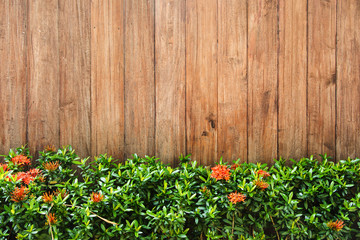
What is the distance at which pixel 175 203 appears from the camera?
→ 140 centimetres

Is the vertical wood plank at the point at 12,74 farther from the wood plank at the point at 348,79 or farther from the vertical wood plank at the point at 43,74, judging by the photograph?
the wood plank at the point at 348,79

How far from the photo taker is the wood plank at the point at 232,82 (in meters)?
1.75

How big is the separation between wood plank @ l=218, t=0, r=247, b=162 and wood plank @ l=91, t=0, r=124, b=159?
75cm

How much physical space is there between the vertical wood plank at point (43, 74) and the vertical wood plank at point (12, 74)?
0.17 feet

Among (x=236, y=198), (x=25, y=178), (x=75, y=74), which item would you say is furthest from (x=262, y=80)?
(x=25, y=178)

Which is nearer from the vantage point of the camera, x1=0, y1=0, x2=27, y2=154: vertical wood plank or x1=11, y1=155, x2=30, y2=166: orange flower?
x1=11, y1=155, x2=30, y2=166: orange flower

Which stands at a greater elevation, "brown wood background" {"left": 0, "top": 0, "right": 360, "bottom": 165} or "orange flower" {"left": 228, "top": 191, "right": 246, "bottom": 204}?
"brown wood background" {"left": 0, "top": 0, "right": 360, "bottom": 165}

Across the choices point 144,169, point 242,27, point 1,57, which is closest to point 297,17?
point 242,27

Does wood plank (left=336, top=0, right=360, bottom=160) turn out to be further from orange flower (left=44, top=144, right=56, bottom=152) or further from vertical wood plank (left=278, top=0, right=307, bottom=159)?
orange flower (left=44, top=144, right=56, bottom=152)

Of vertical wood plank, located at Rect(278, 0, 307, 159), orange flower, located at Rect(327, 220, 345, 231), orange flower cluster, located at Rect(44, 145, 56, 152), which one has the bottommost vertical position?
orange flower, located at Rect(327, 220, 345, 231)

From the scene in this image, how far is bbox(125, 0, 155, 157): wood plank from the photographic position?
68.1 inches

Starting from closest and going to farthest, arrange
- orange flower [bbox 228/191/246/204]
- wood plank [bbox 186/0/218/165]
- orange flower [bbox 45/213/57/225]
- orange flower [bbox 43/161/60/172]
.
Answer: orange flower [bbox 45/213/57/225], orange flower [bbox 228/191/246/204], orange flower [bbox 43/161/60/172], wood plank [bbox 186/0/218/165]

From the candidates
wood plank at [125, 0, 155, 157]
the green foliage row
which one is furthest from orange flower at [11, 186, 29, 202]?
wood plank at [125, 0, 155, 157]

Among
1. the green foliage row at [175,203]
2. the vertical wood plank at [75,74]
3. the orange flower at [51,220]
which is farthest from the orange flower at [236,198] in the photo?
the vertical wood plank at [75,74]
